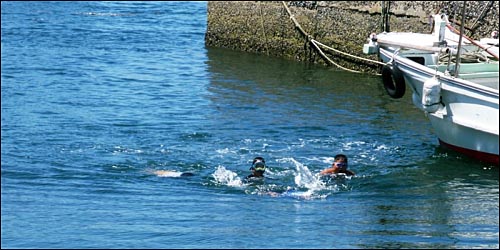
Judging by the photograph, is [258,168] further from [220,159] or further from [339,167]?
[220,159]

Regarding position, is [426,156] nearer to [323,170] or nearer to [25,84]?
[323,170]

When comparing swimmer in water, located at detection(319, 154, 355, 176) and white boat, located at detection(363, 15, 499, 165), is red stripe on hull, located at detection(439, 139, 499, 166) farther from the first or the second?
swimmer in water, located at detection(319, 154, 355, 176)

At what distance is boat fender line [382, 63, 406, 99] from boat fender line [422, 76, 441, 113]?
1006mm

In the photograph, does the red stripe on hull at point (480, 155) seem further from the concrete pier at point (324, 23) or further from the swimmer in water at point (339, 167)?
the concrete pier at point (324, 23)

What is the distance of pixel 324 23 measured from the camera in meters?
24.8

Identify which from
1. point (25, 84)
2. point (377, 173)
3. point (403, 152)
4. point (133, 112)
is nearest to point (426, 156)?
point (403, 152)

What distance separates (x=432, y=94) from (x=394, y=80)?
1.36m

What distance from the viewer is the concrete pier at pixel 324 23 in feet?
72.2

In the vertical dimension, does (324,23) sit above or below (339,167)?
above

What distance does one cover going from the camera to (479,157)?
15.9 metres

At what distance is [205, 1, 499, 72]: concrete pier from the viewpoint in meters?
22.0

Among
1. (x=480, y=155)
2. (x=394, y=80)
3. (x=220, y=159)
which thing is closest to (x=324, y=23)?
(x=394, y=80)

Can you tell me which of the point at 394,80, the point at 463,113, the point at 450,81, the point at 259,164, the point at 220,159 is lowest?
the point at 220,159

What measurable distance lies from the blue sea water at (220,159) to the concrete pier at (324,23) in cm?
50
